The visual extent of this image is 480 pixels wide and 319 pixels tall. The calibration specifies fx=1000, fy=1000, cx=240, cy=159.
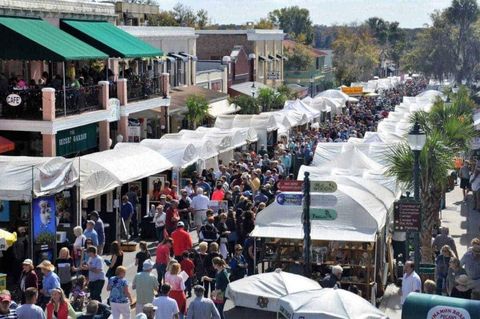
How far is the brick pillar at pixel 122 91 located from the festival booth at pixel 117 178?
5.82 meters

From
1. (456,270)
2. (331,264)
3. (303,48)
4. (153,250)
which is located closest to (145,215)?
(153,250)

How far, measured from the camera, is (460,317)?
45.1 feet

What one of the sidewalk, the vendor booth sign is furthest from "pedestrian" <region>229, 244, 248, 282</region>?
the vendor booth sign

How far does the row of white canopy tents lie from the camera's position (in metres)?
13.4

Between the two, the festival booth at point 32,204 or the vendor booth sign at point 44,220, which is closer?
the festival booth at point 32,204

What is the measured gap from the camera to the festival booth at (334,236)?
18.1 meters

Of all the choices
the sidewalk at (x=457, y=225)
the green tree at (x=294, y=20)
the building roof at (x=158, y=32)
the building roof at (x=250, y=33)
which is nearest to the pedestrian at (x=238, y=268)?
the sidewalk at (x=457, y=225)

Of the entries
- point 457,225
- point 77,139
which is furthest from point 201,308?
point 77,139

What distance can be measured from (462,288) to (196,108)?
942 inches

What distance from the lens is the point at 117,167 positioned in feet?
77.6

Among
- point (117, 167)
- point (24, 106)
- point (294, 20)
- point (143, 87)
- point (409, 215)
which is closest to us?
point (409, 215)

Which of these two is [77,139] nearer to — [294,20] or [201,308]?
[201,308]

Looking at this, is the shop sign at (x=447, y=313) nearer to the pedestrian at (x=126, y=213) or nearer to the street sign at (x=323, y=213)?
the street sign at (x=323, y=213)

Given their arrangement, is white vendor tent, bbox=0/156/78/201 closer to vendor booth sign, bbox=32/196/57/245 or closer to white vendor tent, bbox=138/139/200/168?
vendor booth sign, bbox=32/196/57/245
